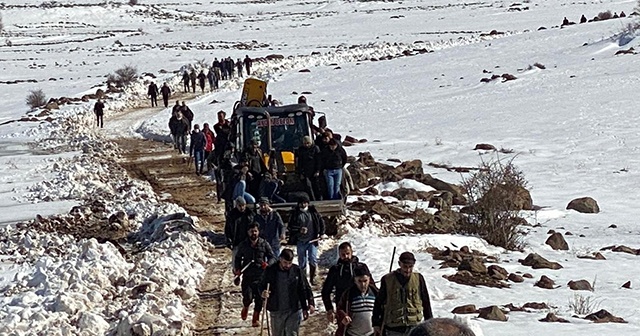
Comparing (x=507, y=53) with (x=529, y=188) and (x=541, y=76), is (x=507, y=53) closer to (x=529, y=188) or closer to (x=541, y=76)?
(x=541, y=76)

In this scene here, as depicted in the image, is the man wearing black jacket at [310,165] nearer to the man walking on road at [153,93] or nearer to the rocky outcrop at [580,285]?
the rocky outcrop at [580,285]

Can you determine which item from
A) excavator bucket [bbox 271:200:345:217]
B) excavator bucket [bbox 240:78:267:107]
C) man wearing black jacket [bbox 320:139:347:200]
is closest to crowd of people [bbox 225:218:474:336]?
excavator bucket [bbox 271:200:345:217]

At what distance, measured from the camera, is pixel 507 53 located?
157 feet

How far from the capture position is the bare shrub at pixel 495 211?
17.4 metres

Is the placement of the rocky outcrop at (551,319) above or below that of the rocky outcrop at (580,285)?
above

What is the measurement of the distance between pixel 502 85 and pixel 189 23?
75035mm

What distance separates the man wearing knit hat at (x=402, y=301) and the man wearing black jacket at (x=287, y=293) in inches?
52.5

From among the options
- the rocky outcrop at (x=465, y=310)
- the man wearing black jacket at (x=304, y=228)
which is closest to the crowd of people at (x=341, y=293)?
the man wearing black jacket at (x=304, y=228)

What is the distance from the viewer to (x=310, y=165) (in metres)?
15.9

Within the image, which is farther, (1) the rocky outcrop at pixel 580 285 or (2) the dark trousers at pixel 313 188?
(2) the dark trousers at pixel 313 188

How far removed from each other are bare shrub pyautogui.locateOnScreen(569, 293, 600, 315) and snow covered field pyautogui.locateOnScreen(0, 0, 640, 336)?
4.3 inches

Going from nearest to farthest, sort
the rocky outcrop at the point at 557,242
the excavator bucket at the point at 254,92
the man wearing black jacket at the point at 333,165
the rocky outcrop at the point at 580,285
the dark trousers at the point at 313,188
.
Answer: the rocky outcrop at the point at 580,285 < the man wearing black jacket at the point at 333,165 < the dark trousers at the point at 313,188 < the rocky outcrop at the point at 557,242 < the excavator bucket at the point at 254,92

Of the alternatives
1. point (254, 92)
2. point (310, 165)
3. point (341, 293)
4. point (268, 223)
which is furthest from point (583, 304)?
point (254, 92)

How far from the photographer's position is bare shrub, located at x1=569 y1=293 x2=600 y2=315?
12062 millimetres
